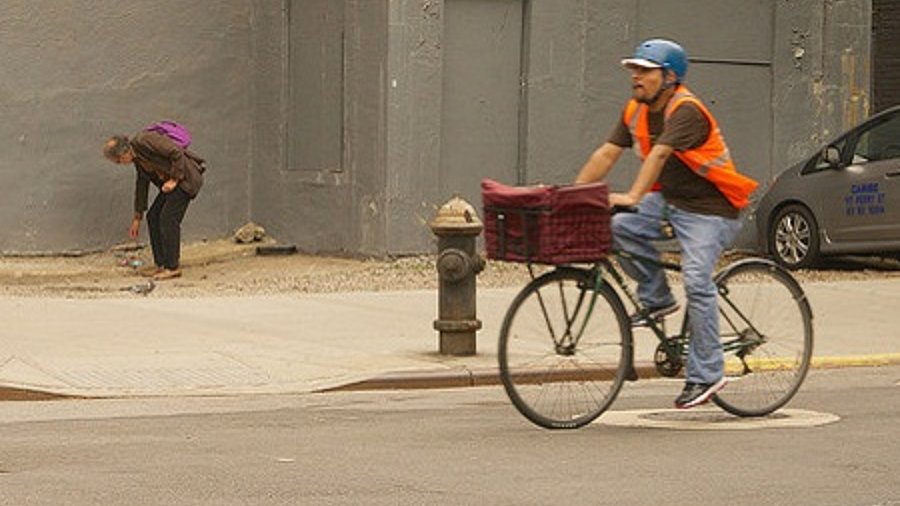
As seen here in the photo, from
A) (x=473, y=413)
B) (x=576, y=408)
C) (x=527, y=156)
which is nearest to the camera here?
(x=576, y=408)

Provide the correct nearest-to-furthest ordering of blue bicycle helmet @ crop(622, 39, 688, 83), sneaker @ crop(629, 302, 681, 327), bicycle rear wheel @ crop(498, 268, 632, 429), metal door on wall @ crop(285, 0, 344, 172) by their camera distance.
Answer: bicycle rear wheel @ crop(498, 268, 632, 429) < blue bicycle helmet @ crop(622, 39, 688, 83) < sneaker @ crop(629, 302, 681, 327) < metal door on wall @ crop(285, 0, 344, 172)

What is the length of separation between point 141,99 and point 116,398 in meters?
8.74

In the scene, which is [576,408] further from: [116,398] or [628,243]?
[116,398]

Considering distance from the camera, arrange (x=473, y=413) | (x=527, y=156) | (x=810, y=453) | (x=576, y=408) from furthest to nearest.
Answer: (x=527, y=156), (x=473, y=413), (x=576, y=408), (x=810, y=453)

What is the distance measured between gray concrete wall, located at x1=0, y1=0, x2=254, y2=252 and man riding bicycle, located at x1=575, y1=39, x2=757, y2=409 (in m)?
10.3

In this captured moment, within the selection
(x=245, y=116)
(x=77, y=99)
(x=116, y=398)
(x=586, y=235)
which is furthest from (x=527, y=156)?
(x=586, y=235)

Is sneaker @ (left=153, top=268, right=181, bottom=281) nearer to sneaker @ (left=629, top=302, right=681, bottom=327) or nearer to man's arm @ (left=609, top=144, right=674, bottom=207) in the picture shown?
sneaker @ (left=629, top=302, right=681, bottom=327)

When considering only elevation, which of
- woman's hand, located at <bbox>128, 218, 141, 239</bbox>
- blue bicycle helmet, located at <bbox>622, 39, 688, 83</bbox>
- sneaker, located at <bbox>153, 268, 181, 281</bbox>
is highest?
blue bicycle helmet, located at <bbox>622, 39, 688, 83</bbox>

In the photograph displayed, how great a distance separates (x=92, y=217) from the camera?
63.7 ft

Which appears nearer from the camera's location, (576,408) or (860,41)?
(576,408)

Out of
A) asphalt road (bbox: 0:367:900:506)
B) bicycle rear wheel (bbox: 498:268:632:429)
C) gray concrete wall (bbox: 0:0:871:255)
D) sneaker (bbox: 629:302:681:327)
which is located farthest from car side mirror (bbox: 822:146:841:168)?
bicycle rear wheel (bbox: 498:268:632:429)

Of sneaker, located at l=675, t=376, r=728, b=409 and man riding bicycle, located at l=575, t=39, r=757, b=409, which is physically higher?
man riding bicycle, located at l=575, t=39, r=757, b=409

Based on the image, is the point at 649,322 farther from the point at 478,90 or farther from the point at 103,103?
the point at 103,103

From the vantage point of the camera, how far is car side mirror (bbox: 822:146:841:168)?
18719 mm
